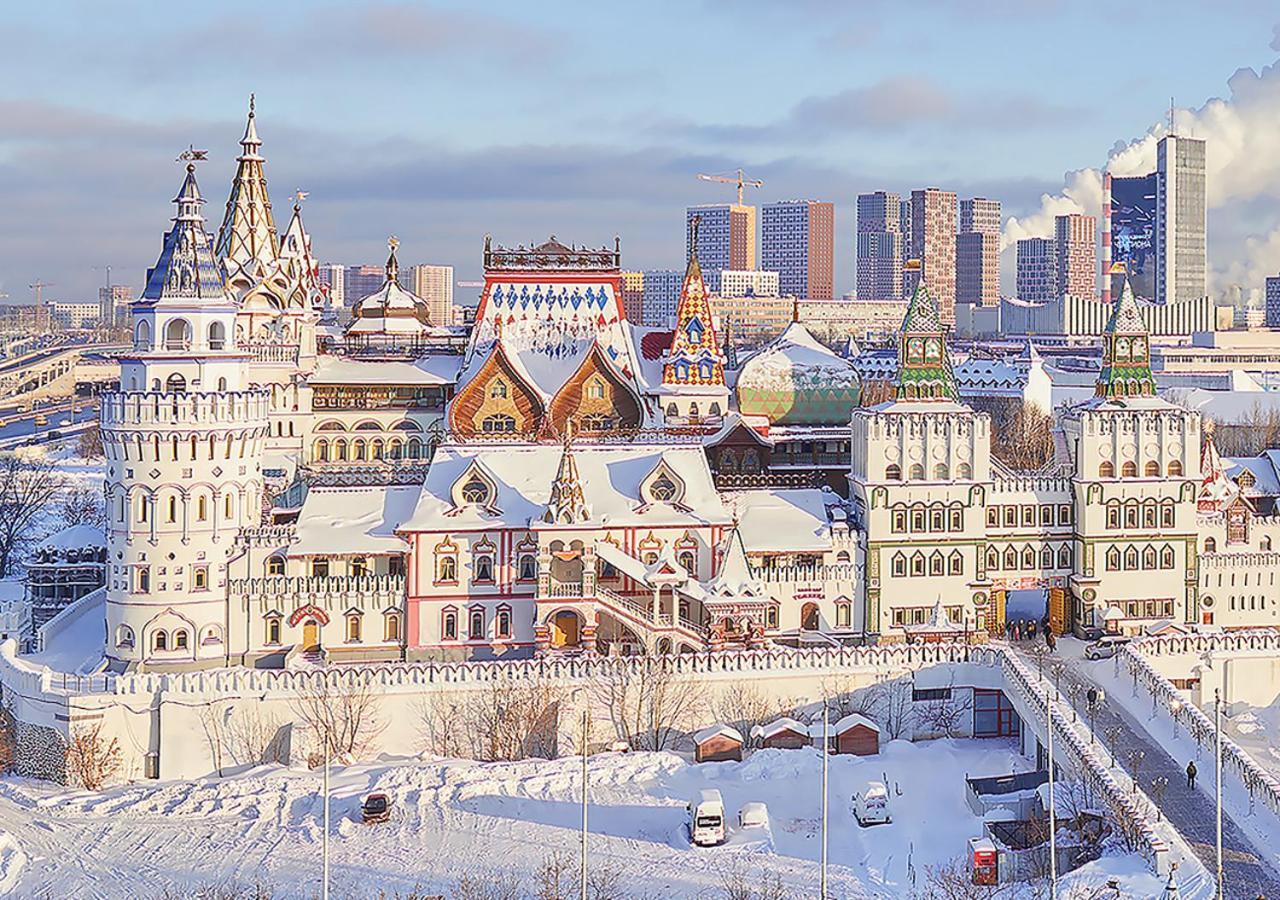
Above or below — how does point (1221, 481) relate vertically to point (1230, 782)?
above

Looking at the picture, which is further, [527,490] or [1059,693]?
[527,490]

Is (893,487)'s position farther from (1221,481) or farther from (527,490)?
(1221,481)

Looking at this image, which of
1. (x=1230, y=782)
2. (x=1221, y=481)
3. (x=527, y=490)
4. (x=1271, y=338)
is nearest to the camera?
(x=1230, y=782)

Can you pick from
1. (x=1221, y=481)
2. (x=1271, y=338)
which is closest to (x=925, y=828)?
(x=1221, y=481)

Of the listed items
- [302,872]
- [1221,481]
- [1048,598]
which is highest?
[1221,481]

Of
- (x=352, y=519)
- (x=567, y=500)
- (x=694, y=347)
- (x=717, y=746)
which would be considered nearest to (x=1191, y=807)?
(x=717, y=746)

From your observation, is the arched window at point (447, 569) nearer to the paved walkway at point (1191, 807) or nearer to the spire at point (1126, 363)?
the paved walkway at point (1191, 807)
